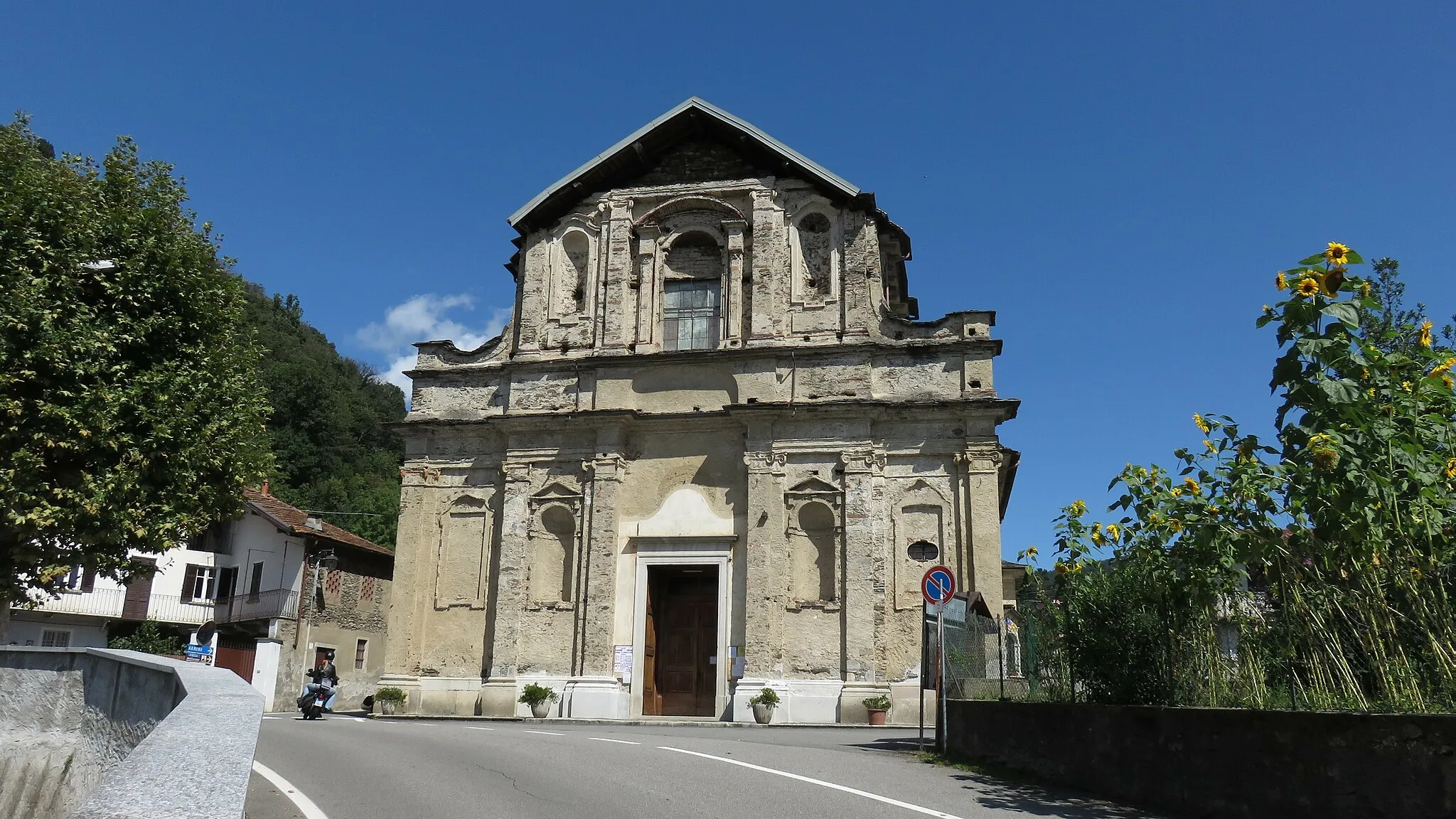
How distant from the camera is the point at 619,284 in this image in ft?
75.7

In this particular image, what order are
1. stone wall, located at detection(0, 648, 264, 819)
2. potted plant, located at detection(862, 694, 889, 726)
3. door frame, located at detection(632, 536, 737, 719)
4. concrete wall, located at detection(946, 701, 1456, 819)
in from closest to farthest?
1. stone wall, located at detection(0, 648, 264, 819)
2. concrete wall, located at detection(946, 701, 1456, 819)
3. potted plant, located at detection(862, 694, 889, 726)
4. door frame, located at detection(632, 536, 737, 719)

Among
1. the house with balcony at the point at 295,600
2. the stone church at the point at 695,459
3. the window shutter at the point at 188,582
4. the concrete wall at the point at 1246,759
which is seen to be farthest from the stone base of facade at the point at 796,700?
the window shutter at the point at 188,582

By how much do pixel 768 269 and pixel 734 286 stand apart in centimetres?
86

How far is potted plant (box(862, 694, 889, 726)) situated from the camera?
18.4m

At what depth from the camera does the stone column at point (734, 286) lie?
22328mm

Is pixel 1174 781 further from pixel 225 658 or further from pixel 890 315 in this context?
pixel 225 658

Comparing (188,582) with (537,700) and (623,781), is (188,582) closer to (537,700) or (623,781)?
(537,700)

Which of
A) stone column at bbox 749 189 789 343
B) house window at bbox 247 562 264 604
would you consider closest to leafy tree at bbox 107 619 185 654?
house window at bbox 247 562 264 604

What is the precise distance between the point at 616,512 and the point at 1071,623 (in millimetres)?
13010

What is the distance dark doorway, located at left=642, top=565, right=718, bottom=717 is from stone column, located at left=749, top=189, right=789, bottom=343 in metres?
5.47

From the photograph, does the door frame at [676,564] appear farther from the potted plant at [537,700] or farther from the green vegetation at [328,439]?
the green vegetation at [328,439]

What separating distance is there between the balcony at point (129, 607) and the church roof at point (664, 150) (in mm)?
19663

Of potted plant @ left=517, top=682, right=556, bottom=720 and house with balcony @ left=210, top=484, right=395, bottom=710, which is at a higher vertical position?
house with balcony @ left=210, top=484, right=395, bottom=710

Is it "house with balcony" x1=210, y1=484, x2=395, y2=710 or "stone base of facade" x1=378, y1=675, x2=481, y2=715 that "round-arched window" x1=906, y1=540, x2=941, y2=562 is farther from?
"house with balcony" x1=210, y1=484, x2=395, y2=710
